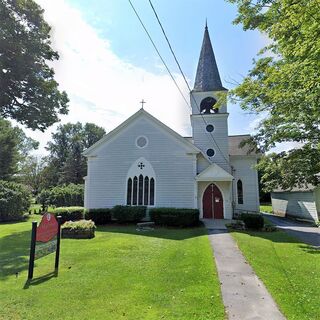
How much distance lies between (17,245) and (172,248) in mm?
6778

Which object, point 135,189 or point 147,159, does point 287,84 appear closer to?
point 147,159

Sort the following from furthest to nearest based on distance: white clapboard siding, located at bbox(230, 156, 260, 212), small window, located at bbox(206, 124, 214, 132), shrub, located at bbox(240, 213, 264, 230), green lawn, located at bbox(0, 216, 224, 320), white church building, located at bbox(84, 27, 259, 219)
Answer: white clapboard siding, located at bbox(230, 156, 260, 212) → small window, located at bbox(206, 124, 214, 132) → white church building, located at bbox(84, 27, 259, 219) → shrub, located at bbox(240, 213, 264, 230) → green lawn, located at bbox(0, 216, 224, 320)

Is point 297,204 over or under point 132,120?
under

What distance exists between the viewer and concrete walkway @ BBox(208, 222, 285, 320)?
16.6ft

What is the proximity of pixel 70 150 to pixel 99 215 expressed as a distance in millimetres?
48754

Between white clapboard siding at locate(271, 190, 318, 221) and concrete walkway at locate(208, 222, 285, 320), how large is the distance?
1519 centimetres

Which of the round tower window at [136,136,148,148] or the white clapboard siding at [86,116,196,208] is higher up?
the round tower window at [136,136,148,148]

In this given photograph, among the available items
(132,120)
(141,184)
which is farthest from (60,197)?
(132,120)

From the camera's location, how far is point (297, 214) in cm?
2570

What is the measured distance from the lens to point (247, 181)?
84.0 ft

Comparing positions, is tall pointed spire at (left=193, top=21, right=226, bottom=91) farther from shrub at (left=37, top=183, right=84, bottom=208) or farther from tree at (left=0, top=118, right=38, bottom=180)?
tree at (left=0, top=118, right=38, bottom=180)

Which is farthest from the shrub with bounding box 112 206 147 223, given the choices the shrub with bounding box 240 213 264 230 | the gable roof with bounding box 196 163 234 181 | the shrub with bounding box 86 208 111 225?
the shrub with bounding box 240 213 264 230

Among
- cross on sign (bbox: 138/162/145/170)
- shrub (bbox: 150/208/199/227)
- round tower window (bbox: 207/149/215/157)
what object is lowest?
shrub (bbox: 150/208/199/227)

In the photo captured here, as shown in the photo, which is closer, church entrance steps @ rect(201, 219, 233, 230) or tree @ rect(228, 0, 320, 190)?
tree @ rect(228, 0, 320, 190)
